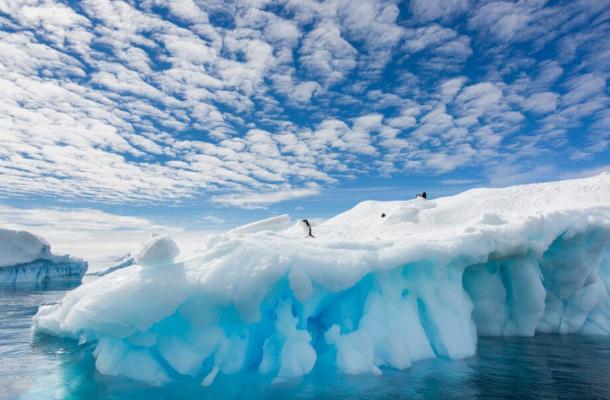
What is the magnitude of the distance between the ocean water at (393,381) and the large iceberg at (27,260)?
4088 centimetres

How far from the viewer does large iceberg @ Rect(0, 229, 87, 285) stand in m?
41.8

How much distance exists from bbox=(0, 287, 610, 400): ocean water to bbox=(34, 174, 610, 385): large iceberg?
1.19 feet

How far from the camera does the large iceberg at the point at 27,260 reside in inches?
1645

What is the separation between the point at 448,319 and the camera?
28.6ft

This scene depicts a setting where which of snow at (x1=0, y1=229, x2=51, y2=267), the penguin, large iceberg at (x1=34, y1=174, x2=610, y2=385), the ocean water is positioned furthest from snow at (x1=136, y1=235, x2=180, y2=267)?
snow at (x1=0, y1=229, x2=51, y2=267)

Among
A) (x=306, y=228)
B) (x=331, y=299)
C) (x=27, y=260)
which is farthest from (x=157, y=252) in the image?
(x=27, y=260)

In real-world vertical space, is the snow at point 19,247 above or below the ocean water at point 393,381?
above

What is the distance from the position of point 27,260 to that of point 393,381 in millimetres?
49807

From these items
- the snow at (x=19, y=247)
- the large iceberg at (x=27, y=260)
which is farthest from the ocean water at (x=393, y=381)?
the large iceberg at (x=27, y=260)

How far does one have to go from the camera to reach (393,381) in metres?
6.71

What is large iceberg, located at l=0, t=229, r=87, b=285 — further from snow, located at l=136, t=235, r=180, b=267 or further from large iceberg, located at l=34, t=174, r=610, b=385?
snow, located at l=136, t=235, r=180, b=267

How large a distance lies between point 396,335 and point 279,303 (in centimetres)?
256

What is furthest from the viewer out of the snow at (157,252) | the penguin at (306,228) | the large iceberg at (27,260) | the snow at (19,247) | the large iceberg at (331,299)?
the large iceberg at (27,260)

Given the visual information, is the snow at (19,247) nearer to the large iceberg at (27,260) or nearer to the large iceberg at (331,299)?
the large iceberg at (27,260)
